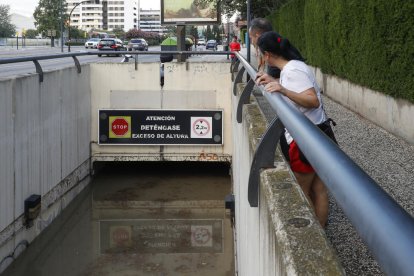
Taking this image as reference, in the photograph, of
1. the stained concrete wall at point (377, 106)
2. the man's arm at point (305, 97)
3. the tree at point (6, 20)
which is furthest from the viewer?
the tree at point (6, 20)

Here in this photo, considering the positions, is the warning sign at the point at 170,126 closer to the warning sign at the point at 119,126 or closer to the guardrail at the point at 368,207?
the warning sign at the point at 119,126

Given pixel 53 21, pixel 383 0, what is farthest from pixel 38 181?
pixel 53 21

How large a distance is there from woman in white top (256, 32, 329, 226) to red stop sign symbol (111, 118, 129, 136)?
1175cm

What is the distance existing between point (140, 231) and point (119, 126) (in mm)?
4619

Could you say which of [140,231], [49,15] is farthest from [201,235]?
[49,15]

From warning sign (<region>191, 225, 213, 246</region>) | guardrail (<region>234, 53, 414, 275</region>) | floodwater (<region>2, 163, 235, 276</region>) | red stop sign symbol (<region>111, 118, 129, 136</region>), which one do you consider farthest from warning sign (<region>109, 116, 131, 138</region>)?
guardrail (<region>234, 53, 414, 275</region>)

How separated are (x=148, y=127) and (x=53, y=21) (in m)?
101

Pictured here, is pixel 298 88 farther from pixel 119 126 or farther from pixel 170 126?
pixel 119 126

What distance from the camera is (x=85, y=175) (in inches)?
575

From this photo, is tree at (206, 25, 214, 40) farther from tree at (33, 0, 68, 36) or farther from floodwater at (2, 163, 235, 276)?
floodwater at (2, 163, 235, 276)

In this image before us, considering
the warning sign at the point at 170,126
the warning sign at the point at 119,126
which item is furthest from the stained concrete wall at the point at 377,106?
the warning sign at the point at 119,126

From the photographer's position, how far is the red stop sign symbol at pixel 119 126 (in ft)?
49.7

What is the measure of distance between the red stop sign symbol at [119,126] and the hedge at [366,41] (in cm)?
565

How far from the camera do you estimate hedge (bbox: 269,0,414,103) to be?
765 centimetres
